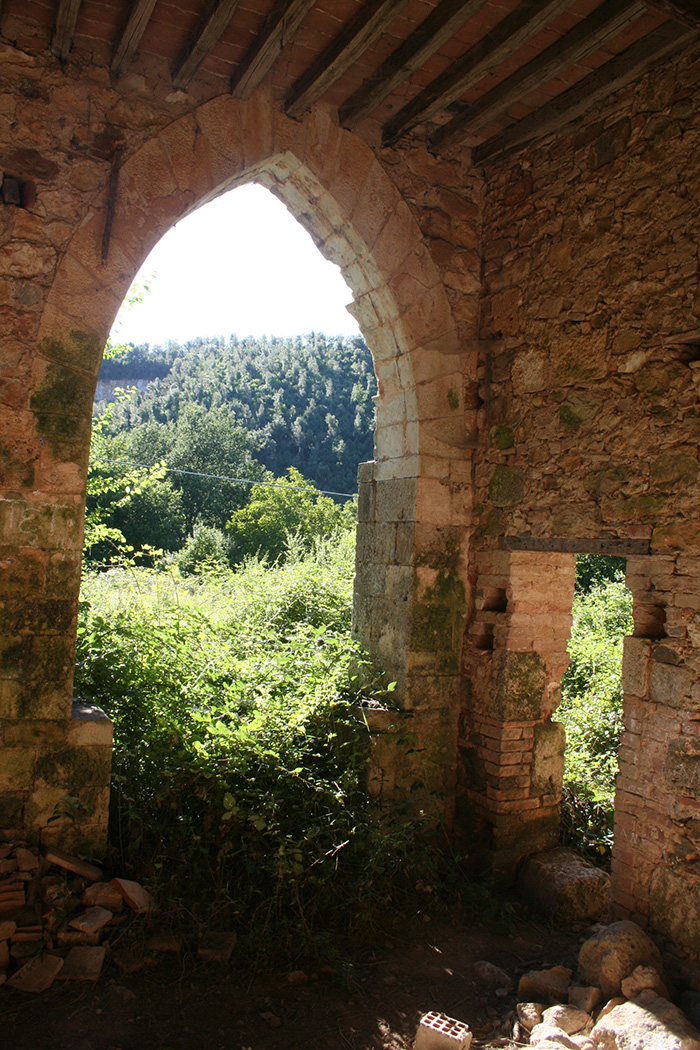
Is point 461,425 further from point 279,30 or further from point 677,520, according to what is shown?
point 279,30

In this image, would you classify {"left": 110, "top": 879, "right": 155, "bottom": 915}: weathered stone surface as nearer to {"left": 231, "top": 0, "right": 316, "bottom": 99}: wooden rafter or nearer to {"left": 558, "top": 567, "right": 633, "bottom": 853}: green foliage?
{"left": 558, "top": 567, "right": 633, "bottom": 853}: green foliage

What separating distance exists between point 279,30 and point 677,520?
2.90 m

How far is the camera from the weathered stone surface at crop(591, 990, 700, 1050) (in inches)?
103

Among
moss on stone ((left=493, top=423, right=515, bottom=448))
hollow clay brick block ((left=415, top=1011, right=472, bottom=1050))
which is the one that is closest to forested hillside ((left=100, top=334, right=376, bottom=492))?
moss on stone ((left=493, top=423, right=515, bottom=448))

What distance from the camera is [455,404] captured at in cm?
450

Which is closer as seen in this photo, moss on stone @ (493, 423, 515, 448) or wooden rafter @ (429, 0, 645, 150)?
wooden rafter @ (429, 0, 645, 150)

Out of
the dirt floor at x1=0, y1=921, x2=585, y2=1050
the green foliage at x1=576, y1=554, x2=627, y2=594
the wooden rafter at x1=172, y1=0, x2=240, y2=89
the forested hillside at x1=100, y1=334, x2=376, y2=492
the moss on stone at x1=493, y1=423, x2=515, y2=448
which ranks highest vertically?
the forested hillside at x1=100, y1=334, x2=376, y2=492

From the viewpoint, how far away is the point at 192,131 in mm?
3756

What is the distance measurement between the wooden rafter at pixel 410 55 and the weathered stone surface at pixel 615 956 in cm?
409

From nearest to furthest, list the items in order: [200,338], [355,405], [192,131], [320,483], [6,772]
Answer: [6,772], [192,131], [320,483], [355,405], [200,338]

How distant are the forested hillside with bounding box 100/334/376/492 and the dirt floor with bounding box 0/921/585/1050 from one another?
28613mm

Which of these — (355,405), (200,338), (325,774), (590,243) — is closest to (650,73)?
(590,243)

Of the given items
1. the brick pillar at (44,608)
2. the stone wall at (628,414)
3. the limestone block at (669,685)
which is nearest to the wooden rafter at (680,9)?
the stone wall at (628,414)

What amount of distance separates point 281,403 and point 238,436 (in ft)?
18.8
